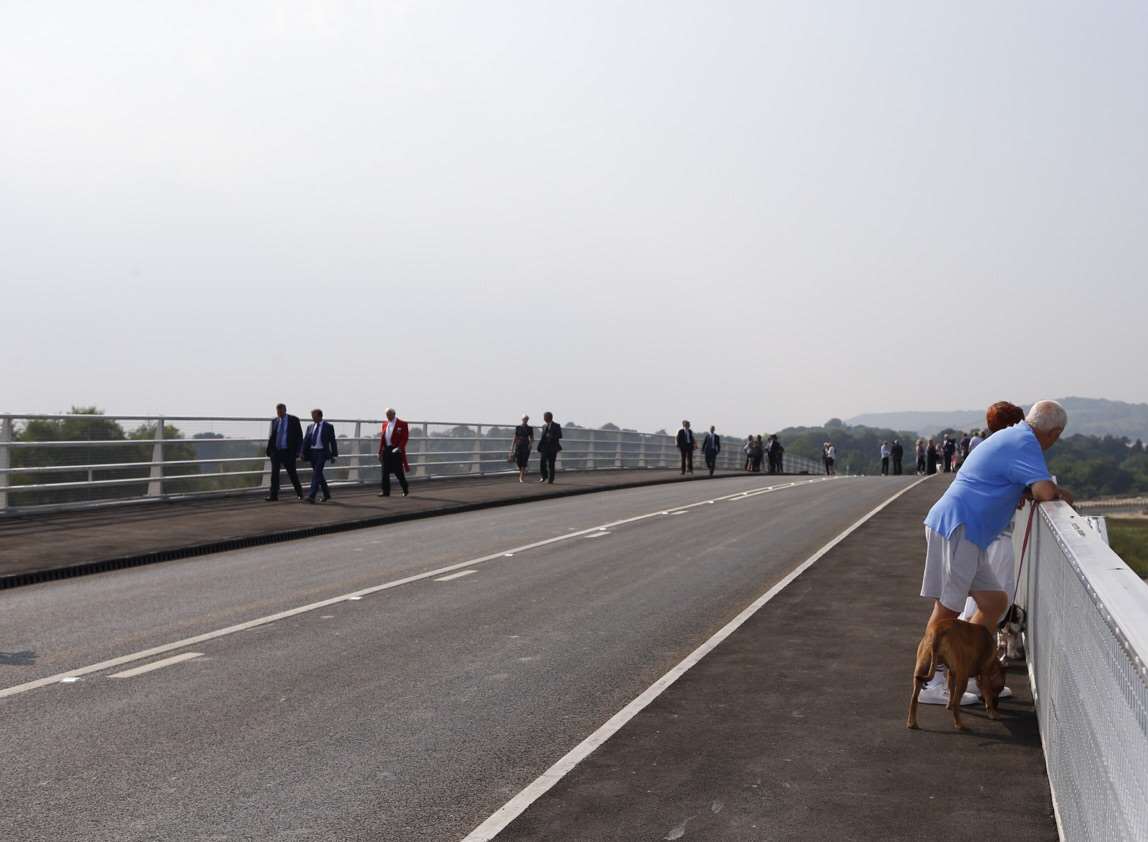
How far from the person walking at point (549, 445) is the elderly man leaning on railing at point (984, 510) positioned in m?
26.8

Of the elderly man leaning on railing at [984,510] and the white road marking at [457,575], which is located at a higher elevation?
the elderly man leaning on railing at [984,510]

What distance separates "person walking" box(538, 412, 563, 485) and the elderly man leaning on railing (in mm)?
26778

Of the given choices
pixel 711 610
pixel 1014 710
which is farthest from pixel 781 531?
pixel 1014 710

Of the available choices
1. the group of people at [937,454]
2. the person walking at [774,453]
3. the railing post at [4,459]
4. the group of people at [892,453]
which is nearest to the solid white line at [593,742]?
the railing post at [4,459]

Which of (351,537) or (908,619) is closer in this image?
(908,619)

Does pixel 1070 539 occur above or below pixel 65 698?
above

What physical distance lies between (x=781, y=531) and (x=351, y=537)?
6.50 metres

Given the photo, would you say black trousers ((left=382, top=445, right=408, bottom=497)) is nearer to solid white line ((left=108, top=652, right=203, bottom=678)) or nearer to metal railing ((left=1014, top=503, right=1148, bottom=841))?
solid white line ((left=108, top=652, right=203, bottom=678))

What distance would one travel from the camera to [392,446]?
2611cm

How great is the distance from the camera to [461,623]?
10469 millimetres

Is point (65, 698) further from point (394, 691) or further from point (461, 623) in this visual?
point (461, 623)

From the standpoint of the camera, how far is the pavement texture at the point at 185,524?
14695 mm

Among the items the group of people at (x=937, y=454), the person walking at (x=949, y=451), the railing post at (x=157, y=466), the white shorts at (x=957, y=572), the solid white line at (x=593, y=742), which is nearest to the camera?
the solid white line at (x=593, y=742)

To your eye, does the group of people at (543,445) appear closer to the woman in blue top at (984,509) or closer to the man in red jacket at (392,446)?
the man in red jacket at (392,446)
